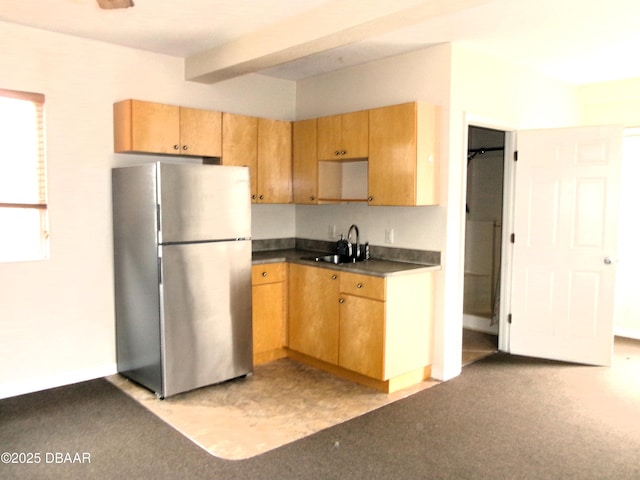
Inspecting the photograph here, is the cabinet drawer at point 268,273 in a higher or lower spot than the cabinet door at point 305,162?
lower

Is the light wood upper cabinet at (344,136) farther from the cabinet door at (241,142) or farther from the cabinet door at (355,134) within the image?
the cabinet door at (241,142)

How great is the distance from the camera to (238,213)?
3.86 metres

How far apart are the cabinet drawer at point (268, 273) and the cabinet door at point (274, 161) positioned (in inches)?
25.0

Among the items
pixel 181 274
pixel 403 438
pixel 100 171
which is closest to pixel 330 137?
pixel 181 274

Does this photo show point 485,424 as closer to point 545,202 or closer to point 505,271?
point 505,271

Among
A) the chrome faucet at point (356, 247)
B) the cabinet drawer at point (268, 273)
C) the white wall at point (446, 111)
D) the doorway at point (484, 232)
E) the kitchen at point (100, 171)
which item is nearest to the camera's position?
the kitchen at point (100, 171)

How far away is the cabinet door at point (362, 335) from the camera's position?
370 cm

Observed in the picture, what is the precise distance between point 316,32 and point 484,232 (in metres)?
3.22

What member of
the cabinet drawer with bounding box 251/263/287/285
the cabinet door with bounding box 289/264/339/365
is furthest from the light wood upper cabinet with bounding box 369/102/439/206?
the cabinet drawer with bounding box 251/263/287/285

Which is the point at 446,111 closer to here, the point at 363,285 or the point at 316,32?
the point at 316,32

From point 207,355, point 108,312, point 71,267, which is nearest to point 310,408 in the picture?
point 207,355

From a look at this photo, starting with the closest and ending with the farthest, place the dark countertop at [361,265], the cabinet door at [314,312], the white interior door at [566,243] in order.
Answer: the dark countertop at [361,265]
the cabinet door at [314,312]
the white interior door at [566,243]

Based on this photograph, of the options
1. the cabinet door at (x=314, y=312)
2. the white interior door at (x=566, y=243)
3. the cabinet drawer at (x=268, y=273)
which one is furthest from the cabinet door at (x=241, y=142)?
the white interior door at (x=566, y=243)

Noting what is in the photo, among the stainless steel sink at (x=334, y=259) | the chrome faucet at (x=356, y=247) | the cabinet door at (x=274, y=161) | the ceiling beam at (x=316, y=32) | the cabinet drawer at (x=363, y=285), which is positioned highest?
the ceiling beam at (x=316, y=32)
